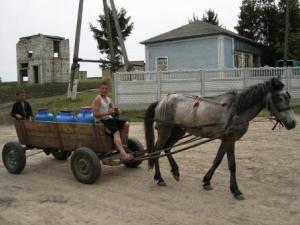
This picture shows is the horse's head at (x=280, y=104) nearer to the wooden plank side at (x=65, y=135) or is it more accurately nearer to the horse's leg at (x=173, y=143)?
the horse's leg at (x=173, y=143)

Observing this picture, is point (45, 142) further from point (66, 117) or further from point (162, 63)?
point (162, 63)

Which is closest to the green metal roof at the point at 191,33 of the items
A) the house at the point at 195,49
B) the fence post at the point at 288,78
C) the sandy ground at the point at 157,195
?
the house at the point at 195,49

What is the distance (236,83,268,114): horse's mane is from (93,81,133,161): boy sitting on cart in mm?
2150

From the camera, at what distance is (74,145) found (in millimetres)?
8047

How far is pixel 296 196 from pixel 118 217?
271 centimetres

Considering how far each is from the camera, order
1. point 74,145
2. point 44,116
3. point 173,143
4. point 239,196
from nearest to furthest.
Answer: point 239,196 < point 173,143 < point 74,145 < point 44,116

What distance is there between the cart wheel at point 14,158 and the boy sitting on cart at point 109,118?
6.15 ft

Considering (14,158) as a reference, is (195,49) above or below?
above

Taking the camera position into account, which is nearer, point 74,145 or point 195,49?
point 74,145

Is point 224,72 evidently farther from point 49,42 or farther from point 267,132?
point 49,42

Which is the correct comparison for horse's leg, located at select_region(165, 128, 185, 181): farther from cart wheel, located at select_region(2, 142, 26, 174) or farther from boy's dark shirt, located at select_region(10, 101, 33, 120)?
boy's dark shirt, located at select_region(10, 101, 33, 120)

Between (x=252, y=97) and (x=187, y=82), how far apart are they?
13.2m

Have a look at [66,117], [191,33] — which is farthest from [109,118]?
[191,33]

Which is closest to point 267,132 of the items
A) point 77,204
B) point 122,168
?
point 122,168
